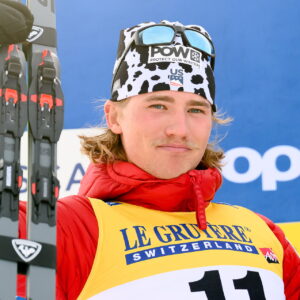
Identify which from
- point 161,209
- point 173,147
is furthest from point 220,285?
point 173,147

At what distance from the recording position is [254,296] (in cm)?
191

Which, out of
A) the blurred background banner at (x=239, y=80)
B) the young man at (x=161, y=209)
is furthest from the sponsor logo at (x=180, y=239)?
the blurred background banner at (x=239, y=80)

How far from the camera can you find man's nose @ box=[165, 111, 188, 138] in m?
1.94

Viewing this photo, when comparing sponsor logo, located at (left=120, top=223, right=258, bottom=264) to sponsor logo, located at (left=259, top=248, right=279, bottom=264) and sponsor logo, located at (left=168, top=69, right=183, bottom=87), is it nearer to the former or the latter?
sponsor logo, located at (left=259, top=248, right=279, bottom=264)

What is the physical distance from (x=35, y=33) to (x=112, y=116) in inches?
20.2

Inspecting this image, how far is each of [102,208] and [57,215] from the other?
18 cm

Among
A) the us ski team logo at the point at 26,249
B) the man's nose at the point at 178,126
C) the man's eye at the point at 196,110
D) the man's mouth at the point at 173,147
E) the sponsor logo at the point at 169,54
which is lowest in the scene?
the us ski team logo at the point at 26,249

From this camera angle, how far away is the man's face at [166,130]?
196 centimetres

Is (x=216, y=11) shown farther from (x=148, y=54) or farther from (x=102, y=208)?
(x=102, y=208)

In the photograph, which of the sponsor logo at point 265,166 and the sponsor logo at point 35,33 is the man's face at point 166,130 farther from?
the sponsor logo at point 265,166

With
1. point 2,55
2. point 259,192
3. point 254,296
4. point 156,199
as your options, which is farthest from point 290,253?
point 259,192

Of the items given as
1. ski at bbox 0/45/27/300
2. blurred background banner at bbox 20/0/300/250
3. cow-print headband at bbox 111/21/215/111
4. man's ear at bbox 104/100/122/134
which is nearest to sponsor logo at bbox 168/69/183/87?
cow-print headband at bbox 111/21/215/111

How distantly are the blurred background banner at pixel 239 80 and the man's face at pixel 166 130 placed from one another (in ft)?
5.76

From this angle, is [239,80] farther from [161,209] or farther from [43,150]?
[43,150]
